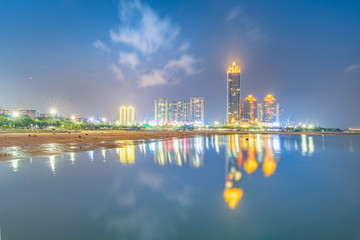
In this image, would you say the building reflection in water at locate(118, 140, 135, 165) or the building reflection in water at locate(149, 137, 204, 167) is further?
the building reflection in water at locate(149, 137, 204, 167)

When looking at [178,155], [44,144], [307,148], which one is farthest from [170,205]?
[307,148]

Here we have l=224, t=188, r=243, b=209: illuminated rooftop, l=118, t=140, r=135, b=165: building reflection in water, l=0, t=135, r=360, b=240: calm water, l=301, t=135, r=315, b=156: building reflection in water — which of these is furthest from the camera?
l=301, t=135, r=315, b=156: building reflection in water

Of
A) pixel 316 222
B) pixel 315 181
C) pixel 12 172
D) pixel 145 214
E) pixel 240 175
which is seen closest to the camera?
pixel 316 222

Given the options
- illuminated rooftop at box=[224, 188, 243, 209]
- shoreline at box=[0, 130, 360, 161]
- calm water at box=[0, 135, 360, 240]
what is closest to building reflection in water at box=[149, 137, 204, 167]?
calm water at box=[0, 135, 360, 240]

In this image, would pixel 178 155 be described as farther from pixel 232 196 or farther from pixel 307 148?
pixel 307 148

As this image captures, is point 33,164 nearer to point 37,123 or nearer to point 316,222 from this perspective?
point 316,222

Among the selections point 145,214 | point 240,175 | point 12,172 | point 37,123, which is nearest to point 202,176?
point 240,175

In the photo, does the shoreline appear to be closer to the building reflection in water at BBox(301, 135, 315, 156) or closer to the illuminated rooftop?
the illuminated rooftop

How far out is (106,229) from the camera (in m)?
7.24

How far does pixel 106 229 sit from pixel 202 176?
10393 mm

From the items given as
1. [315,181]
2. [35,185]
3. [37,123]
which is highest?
[37,123]

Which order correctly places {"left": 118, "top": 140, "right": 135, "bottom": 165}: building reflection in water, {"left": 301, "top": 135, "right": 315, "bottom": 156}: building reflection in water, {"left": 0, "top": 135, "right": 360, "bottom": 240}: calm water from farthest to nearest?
Result: {"left": 301, "top": 135, "right": 315, "bottom": 156}: building reflection in water < {"left": 118, "top": 140, "right": 135, "bottom": 165}: building reflection in water < {"left": 0, "top": 135, "right": 360, "bottom": 240}: calm water

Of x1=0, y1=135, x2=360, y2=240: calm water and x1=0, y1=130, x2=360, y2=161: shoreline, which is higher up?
x1=0, y1=130, x2=360, y2=161: shoreline

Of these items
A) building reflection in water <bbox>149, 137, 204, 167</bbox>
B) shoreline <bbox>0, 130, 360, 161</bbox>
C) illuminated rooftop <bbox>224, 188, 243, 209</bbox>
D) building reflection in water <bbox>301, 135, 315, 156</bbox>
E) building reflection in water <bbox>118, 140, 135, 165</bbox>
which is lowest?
building reflection in water <bbox>301, 135, 315, 156</bbox>
